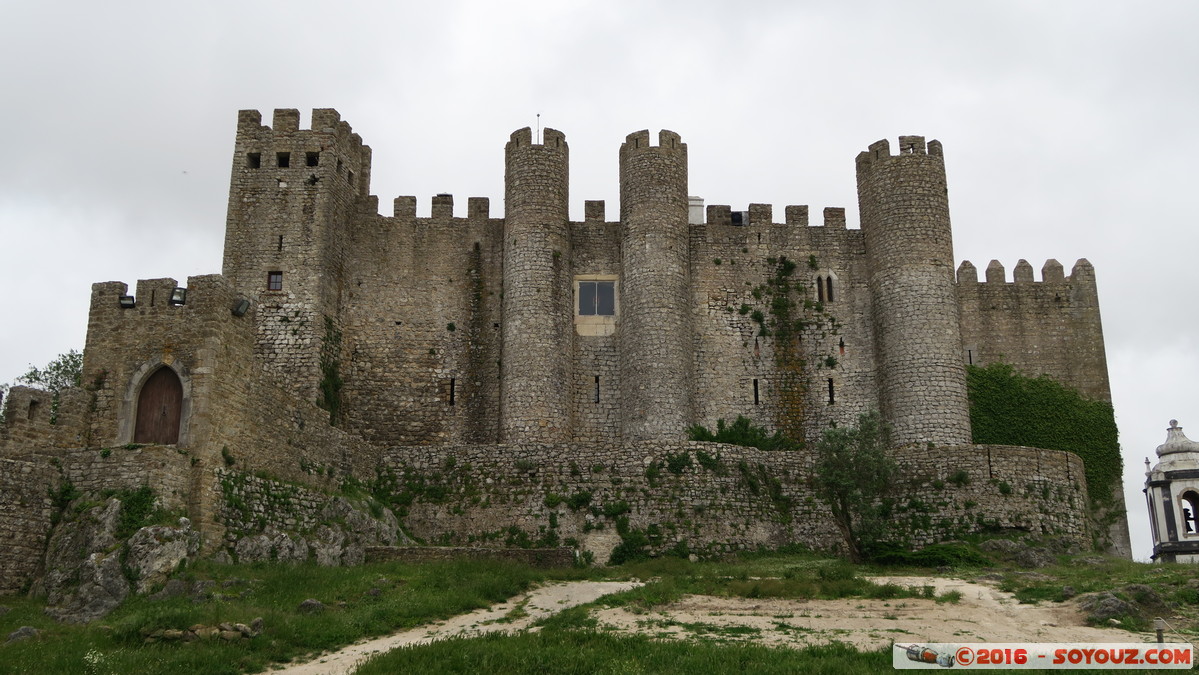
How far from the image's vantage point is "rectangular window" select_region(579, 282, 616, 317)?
38062 mm

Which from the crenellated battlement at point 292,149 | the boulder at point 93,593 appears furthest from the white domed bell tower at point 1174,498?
the boulder at point 93,593

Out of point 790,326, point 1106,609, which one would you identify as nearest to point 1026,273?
point 790,326

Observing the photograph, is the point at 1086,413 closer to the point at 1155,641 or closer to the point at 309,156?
the point at 1155,641

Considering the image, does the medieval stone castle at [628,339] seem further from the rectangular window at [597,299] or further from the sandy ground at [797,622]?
the sandy ground at [797,622]

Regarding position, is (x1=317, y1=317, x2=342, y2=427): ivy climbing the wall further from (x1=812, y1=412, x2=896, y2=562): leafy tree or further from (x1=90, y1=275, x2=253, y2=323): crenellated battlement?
(x1=812, y1=412, x2=896, y2=562): leafy tree

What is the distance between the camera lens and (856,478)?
30703mm

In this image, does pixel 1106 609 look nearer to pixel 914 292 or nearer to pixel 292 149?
Result: pixel 914 292

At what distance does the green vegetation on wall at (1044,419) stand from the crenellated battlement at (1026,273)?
3365mm

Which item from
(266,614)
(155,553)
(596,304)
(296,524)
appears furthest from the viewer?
(596,304)

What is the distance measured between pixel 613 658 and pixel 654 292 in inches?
822

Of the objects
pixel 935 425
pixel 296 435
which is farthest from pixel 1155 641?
pixel 296 435

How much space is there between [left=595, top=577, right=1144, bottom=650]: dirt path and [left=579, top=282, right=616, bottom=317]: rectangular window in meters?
16.3

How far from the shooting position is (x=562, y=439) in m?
35.6

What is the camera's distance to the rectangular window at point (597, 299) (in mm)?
38062
